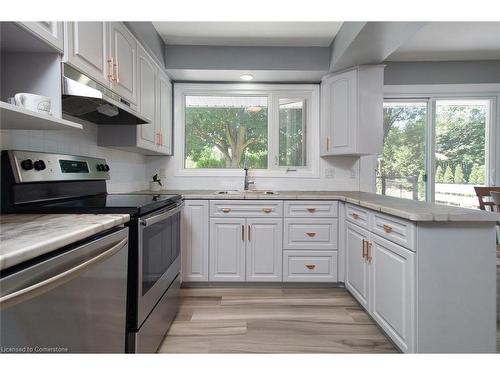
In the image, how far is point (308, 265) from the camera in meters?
2.58

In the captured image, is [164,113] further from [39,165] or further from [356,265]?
[356,265]

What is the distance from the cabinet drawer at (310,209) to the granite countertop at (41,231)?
1.61m

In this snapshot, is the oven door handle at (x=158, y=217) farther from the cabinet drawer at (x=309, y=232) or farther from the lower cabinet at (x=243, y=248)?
the cabinet drawer at (x=309, y=232)

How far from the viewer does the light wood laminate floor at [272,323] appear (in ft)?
5.61

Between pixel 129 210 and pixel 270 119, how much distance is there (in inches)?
87.4

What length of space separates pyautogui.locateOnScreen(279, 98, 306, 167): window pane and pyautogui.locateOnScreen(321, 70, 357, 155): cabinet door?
0.28 meters

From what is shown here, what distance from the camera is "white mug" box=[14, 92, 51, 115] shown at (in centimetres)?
104

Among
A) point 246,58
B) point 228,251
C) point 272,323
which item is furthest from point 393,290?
point 246,58

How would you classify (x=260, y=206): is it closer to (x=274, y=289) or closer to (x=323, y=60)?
(x=274, y=289)

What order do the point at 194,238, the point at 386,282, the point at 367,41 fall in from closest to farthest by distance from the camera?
the point at 386,282 < the point at 367,41 < the point at 194,238

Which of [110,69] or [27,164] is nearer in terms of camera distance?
[27,164]

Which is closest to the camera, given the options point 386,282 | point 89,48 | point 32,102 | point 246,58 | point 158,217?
point 32,102

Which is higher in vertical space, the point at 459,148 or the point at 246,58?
the point at 246,58

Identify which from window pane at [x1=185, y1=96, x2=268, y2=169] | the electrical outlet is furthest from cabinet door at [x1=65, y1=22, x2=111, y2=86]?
the electrical outlet
